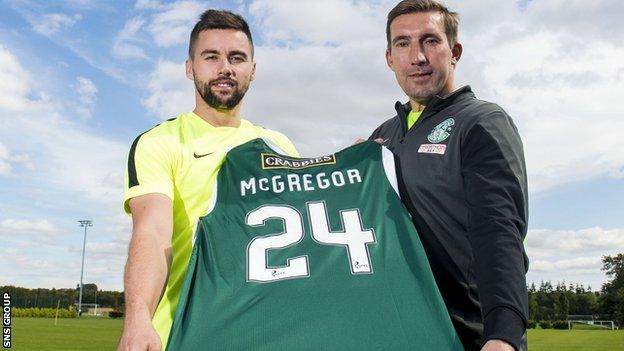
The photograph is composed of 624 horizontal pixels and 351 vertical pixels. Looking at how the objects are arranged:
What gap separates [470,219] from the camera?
2.88m

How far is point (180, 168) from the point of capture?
348 centimetres

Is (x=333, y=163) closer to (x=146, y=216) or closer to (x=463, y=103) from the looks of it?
(x=463, y=103)

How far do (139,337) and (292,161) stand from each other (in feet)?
4.10

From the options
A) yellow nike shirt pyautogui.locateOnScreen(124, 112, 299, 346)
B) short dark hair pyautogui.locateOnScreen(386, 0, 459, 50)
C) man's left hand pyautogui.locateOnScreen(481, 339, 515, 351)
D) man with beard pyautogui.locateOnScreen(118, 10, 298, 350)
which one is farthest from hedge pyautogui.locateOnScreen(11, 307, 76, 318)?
man's left hand pyautogui.locateOnScreen(481, 339, 515, 351)

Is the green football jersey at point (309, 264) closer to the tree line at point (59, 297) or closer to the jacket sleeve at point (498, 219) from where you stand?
the jacket sleeve at point (498, 219)

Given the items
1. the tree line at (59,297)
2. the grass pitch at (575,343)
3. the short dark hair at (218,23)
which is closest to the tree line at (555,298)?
the tree line at (59,297)

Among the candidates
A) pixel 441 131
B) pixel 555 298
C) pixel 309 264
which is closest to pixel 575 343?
pixel 441 131

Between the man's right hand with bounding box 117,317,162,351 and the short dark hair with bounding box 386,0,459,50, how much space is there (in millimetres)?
2191

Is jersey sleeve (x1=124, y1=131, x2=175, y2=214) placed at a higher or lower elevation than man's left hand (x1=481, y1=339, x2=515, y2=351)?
higher

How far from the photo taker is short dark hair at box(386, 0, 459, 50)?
3508 millimetres

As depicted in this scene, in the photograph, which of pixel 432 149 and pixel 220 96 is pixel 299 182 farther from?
pixel 220 96

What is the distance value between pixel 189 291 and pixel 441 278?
4.09ft

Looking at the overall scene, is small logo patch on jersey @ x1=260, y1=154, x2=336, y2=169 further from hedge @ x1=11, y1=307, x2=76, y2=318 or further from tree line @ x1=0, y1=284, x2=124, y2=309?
hedge @ x1=11, y1=307, x2=76, y2=318

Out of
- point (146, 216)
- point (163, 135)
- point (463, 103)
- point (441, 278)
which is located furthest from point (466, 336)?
point (163, 135)
